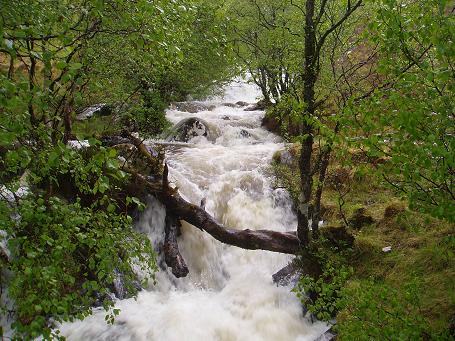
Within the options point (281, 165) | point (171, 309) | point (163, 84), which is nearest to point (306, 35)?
point (171, 309)

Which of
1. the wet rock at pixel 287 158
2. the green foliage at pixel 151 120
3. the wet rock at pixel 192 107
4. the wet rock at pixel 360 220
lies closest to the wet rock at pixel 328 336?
the wet rock at pixel 360 220

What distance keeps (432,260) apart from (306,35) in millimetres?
4605

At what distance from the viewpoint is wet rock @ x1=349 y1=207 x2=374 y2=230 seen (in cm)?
895

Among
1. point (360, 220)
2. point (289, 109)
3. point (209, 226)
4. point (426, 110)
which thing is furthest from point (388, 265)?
point (426, 110)

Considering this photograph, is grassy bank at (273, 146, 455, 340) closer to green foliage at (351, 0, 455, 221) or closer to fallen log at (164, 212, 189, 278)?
green foliage at (351, 0, 455, 221)

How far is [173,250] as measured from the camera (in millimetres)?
9375

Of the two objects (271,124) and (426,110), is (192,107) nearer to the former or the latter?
(271,124)

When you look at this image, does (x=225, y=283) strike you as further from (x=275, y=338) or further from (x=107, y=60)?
(x=107, y=60)

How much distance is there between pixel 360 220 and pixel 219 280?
383cm

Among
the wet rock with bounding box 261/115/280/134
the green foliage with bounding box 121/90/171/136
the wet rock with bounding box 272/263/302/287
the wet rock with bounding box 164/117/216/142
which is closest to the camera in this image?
the wet rock with bounding box 272/263/302/287

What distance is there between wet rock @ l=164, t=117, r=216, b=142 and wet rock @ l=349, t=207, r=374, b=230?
37.0 feet

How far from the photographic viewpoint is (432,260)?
7000 mm

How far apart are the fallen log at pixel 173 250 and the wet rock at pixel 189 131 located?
9.78 metres

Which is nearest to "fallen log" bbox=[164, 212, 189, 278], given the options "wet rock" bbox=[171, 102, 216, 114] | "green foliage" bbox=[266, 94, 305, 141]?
"green foliage" bbox=[266, 94, 305, 141]
